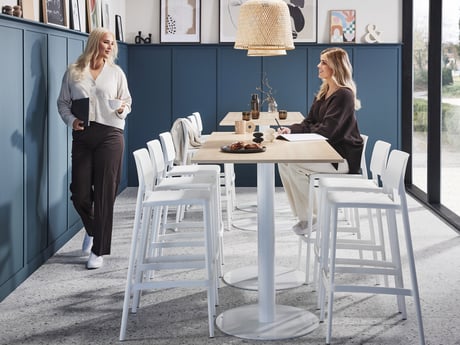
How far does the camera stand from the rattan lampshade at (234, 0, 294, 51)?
5492 mm

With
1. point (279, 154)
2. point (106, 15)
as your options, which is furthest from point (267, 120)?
point (279, 154)

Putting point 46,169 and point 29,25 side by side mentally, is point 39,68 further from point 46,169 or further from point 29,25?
point 46,169

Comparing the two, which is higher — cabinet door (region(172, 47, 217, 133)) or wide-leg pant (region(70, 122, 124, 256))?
cabinet door (region(172, 47, 217, 133))

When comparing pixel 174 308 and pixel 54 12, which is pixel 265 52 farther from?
pixel 174 308

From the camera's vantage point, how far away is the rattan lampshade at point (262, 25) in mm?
5492

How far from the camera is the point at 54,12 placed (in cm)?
573

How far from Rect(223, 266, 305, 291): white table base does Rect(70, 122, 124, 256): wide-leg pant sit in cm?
92

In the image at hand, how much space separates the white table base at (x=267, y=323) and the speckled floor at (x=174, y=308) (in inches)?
2.4

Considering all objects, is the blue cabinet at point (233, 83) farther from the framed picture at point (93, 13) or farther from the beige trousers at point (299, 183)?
the beige trousers at point (299, 183)

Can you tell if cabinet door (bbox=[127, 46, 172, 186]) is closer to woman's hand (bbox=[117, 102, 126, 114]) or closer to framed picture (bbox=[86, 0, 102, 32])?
framed picture (bbox=[86, 0, 102, 32])

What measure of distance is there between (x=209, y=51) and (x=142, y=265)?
5511 mm

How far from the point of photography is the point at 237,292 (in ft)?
14.5

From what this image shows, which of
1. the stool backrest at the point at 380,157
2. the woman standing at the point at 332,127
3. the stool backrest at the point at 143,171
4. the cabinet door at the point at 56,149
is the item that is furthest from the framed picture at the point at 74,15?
the stool backrest at the point at 380,157

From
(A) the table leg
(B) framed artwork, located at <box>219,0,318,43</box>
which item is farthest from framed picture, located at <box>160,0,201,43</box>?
(A) the table leg
